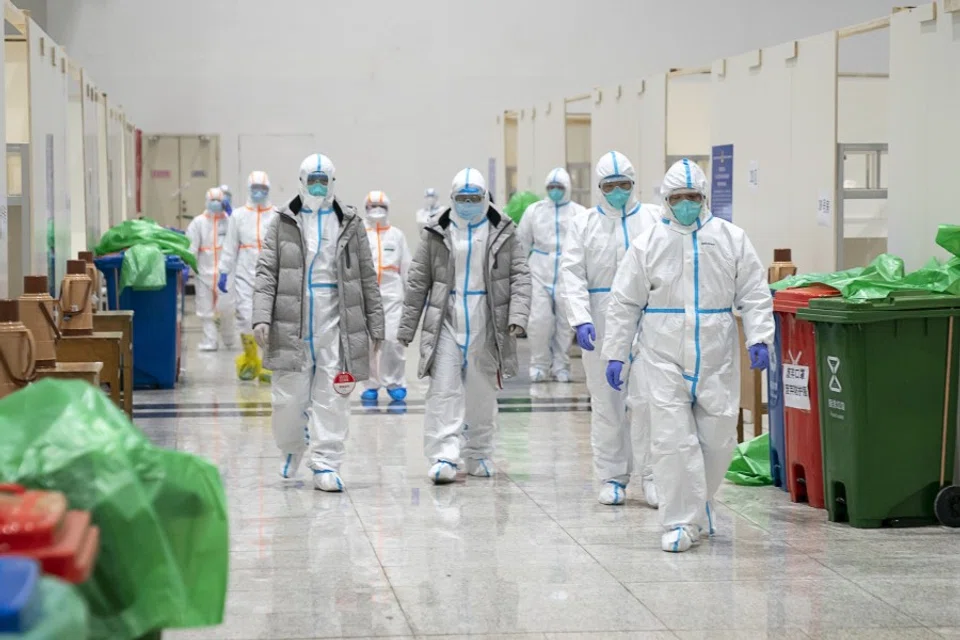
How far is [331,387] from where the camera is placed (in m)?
6.66

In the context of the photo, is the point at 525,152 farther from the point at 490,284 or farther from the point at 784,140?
the point at 490,284

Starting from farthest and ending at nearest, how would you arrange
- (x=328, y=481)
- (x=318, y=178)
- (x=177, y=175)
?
(x=177, y=175) < (x=318, y=178) < (x=328, y=481)

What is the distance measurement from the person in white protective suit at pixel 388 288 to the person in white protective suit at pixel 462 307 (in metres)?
3.42

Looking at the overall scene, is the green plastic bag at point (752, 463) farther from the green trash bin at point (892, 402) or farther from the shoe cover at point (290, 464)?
the shoe cover at point (290, 464)

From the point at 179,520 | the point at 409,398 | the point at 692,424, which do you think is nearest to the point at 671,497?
the point at 692,424

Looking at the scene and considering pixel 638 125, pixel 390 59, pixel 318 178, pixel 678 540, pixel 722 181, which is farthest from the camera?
pixel 390 59

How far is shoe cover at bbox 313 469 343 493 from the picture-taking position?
Answer: 6664 millimetres

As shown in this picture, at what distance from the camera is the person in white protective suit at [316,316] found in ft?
21.7

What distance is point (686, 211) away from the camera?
5.46 m

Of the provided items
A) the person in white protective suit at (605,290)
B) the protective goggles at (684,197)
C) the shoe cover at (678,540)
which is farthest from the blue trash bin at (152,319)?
the shoe cover at (678,540)

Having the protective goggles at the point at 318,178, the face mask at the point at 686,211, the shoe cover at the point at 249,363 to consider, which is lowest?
the shoe cover at the point at 249,363

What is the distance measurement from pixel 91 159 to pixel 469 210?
19.6 ft

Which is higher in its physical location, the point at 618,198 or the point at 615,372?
the point at 618,198

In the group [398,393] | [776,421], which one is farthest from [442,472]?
[398,393]
